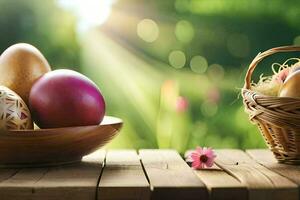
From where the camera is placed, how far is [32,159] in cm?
93

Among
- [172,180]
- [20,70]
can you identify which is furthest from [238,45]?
[172,180]

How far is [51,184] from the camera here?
76 centimetres

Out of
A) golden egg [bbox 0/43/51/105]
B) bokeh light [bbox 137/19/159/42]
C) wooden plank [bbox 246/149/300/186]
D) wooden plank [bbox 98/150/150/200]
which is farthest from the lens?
bokeh light [bbox 137/19/159/42]

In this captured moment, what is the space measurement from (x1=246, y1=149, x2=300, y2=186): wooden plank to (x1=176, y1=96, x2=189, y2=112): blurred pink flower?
401mm

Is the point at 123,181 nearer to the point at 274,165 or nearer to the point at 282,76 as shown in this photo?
the point at 274,165

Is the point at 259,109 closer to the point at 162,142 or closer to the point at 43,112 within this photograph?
the point at 43,112

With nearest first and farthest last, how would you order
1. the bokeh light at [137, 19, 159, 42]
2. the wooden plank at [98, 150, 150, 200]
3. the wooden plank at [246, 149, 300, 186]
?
the wooden plank at [98, 150, 150, 200], the wooden plank at [246, 149, 300, 186], the bokeh light at [137, 19, 159, 42]

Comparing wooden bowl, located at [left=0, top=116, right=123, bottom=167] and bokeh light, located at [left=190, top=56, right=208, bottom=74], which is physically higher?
bokeh light, located at [left=190, top=56, right=208, bottom=74]

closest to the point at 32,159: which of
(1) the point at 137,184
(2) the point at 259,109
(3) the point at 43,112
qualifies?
(3) the point at 43,112

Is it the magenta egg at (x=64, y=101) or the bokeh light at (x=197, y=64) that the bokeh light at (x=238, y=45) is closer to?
the bokeh light at (x=197, y=64)

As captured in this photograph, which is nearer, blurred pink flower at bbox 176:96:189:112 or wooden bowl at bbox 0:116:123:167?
wooden bowl at bbox 0:116:123:167

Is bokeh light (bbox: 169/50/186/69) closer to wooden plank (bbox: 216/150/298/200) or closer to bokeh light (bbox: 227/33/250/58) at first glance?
bokeh light (bbox: 227/33/250/58)

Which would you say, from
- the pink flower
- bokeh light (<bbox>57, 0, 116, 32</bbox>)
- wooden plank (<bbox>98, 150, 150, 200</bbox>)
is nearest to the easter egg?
wooden plank (<bbox>98, 150, 150, 200</bbox>)

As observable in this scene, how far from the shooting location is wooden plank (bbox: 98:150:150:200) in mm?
741
